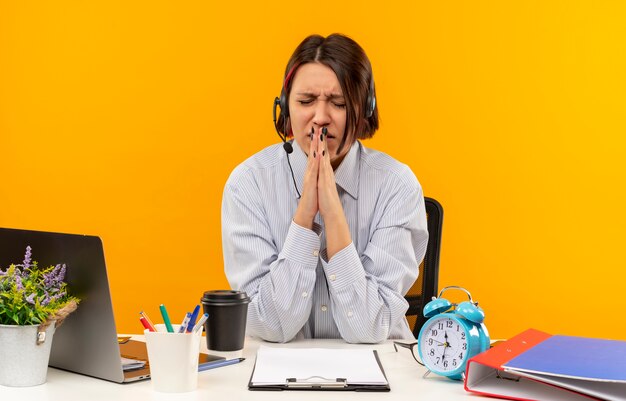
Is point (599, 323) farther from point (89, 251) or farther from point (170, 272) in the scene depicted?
point (89, 251)

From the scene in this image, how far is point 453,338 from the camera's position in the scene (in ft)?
4.47

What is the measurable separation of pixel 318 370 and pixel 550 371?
392mm

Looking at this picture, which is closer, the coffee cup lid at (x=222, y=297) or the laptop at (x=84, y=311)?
the laptop at (x=84, y=311)

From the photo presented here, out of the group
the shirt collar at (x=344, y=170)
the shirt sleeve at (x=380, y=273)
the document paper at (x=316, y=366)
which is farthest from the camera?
the shirt collar at (x=344, y=170)

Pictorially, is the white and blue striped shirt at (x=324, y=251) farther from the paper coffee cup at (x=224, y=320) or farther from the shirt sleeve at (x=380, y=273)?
the paper coffee cup at (x=224, y=320)

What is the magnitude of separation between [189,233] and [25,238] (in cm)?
187

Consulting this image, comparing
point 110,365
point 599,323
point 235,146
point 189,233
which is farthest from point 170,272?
point 110,365

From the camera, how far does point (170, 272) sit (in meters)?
3.31

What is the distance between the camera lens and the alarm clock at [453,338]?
1.33 metres

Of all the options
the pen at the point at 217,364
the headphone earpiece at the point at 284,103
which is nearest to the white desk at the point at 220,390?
the pen at the point at 217,364

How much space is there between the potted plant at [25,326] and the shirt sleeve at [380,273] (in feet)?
2.27

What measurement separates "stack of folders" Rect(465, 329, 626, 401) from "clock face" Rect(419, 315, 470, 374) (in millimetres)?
44

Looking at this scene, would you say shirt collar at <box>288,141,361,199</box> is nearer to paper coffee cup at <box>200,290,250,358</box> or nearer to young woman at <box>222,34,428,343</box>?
young woman at <box>222,34,428,343</box>

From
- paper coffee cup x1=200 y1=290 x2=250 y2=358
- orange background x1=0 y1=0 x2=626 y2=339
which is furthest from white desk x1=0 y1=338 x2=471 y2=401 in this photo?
orange background x1=0 y1=0 x2=626 y2=339
